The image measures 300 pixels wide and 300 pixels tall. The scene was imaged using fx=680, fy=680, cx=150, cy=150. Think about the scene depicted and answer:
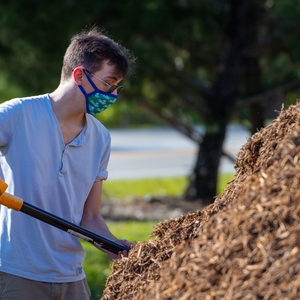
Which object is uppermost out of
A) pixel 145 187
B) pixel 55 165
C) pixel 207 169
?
pixel 145 187

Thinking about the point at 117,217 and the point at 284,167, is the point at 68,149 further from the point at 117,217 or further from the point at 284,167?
the point at 117,217

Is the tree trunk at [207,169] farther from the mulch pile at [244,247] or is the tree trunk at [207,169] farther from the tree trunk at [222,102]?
the mulch pile at [244,247]

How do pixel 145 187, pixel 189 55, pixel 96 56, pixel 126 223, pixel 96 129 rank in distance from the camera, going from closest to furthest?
1. pixel 96 56
2. pixel 96 129
3. pixel 126 223
4. pixel 189 55
5. pixel 145 187

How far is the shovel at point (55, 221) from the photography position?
3045 mm

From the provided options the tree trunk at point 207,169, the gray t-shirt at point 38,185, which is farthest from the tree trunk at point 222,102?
the gray t-shirt at point 38,185

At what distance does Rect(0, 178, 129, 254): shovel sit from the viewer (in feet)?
9.99

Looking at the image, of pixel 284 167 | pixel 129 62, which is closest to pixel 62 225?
pixel 129 62

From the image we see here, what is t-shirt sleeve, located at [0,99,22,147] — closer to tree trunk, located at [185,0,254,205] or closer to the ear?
the ear

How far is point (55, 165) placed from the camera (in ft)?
11.1

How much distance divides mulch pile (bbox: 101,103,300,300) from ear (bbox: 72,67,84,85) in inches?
37.8

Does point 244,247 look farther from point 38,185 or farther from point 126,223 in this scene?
point 126,223

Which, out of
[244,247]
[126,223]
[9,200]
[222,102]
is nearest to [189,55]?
[222,102]

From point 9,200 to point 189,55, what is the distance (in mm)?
8172

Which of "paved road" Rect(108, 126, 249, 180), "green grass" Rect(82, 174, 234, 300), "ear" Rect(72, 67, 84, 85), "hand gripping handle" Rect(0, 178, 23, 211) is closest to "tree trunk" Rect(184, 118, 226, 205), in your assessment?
"green grass" Rect(82, 174, 234, 300)
